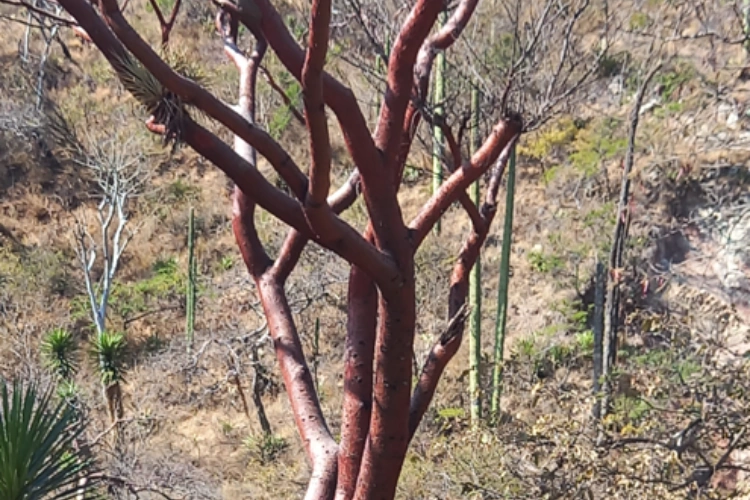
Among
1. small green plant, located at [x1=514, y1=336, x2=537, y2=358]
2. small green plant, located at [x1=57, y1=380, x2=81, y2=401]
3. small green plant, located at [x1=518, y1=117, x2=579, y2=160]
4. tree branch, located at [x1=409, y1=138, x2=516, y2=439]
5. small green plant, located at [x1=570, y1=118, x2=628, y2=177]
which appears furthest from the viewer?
small green plant, located at [x1=518, y1=117, x2=579, y2=160]

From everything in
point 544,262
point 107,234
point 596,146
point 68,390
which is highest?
point 596,146

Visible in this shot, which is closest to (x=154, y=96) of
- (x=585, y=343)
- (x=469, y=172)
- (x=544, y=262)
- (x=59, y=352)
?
(x=469, y=172)

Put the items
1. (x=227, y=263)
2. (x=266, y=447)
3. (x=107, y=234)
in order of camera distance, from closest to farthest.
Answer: (x=266, y=447), (x=107, y=234), (x=227, y=263)

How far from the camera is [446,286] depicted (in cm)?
1150

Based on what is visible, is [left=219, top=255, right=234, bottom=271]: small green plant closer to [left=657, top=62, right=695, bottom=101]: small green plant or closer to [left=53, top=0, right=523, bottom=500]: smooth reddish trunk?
[left=657, top=62, right=695, bottom=101]: small green plant

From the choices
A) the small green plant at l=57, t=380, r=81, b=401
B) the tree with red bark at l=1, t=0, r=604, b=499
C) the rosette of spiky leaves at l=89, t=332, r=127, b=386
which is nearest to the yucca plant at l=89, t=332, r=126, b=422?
the rosette of spiky leaves at l=89, t=332, r=127, b=386

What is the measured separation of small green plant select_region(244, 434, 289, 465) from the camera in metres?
10.3

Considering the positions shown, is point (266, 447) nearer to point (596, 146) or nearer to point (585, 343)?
point (585, 343)

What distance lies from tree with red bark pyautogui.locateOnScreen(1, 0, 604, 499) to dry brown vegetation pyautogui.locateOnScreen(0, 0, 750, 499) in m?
1.94

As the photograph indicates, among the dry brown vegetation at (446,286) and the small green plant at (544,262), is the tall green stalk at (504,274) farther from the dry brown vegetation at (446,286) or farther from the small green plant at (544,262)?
the small green plant at (544,262)

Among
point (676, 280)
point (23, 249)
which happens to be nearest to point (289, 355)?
point (676, 280)

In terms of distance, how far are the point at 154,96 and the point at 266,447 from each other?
935 centimetres

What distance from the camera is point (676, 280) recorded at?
957cm

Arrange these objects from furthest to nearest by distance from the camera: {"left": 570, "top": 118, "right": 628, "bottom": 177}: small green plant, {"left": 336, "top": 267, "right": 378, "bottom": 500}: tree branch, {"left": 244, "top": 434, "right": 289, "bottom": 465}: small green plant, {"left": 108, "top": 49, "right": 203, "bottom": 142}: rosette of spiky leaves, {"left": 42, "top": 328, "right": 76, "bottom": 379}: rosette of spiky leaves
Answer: {"left": 570, "top": 118, "right": 628, "bottom": 177}: small green plant < {"left": 244, "top": 434, "right": 289, "bottom": 465}: small green plant < {"left": 42, "top": 328, "right": 76, "bottom": 379}: rosette of spiky leaves < {"left": 336, "top": 267, "right": 378, "bottom": 500}: tree branch < {"left": 108, "top": 49, "right": 203, "bottom": 142}: rosette of spiky leaves
